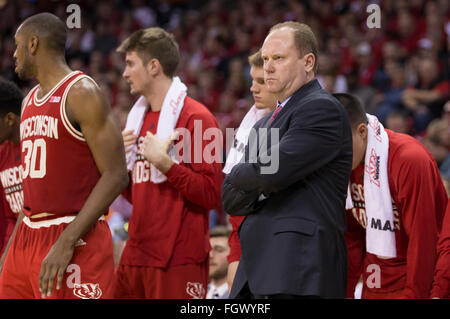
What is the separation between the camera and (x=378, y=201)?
12.7 feet

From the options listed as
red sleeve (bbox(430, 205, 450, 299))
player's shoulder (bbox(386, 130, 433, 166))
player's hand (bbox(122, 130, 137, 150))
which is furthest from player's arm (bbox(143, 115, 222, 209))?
red sleeve (bbox(430, 205, 450, 299))

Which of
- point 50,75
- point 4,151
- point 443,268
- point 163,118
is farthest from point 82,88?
point 443,268

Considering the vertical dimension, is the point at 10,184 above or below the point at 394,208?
above

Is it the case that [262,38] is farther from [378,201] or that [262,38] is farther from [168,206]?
[378,201]

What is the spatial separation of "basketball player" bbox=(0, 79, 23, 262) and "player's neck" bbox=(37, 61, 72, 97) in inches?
31.5

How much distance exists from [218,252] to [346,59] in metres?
5.10

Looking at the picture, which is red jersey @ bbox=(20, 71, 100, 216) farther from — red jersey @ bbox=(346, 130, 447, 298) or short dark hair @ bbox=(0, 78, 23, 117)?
red jersey @ bbox=(346, 130, 447, 298)

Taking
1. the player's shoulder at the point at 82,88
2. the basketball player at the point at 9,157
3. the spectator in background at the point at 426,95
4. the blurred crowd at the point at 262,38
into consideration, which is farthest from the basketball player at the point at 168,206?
the spectator in background at the point at 426,95

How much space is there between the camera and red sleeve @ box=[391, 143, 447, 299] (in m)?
3.64

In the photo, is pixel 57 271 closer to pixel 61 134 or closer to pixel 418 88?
pixel 61 134

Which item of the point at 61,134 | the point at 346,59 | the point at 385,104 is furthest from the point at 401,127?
the point at 61,134

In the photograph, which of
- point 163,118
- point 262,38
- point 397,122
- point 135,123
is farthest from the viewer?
point 262,38

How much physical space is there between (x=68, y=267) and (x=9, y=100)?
4.97 ft

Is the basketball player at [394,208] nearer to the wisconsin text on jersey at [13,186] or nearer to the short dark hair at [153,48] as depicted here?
the short dark hair at [153,48]
